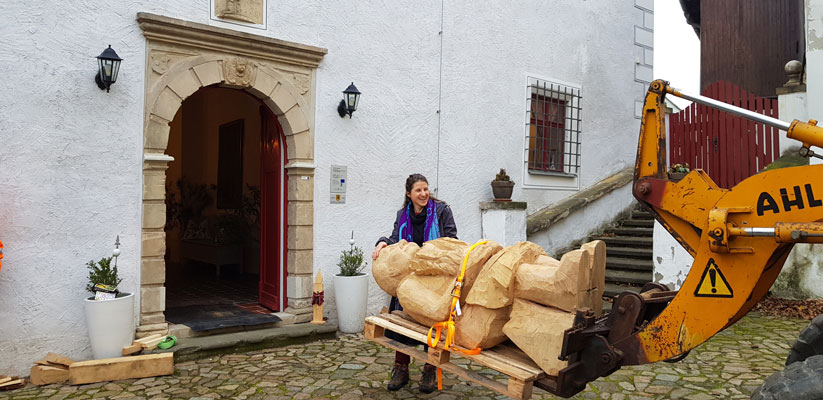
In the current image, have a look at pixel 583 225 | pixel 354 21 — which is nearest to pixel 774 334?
pixel 583 225

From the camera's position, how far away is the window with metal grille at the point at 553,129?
28.3ft

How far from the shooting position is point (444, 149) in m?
7.50

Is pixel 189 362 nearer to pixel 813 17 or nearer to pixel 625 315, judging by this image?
pixel 625 315

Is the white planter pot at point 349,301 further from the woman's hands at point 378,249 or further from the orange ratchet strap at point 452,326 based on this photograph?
the orange ratchet strap at point 452,326

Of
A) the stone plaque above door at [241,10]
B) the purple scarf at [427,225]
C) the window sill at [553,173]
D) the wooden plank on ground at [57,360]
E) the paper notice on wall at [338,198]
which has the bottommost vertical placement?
the wooden plank on ground at [57,360]

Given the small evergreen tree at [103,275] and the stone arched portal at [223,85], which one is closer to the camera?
the small evergreen tree at [103,275]

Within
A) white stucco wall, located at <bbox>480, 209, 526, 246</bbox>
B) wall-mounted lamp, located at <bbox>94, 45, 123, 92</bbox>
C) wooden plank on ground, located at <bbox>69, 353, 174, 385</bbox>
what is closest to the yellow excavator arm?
wooden plank on ground, located at <bbox>69, 353, 174, 385</bbox>

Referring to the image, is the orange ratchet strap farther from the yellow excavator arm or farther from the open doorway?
the open doorway

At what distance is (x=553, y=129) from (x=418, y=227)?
5046mm

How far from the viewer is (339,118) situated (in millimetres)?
6539

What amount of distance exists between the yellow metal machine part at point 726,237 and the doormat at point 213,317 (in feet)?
13.1

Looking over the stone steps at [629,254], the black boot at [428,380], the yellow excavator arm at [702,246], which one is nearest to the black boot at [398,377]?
the black boot at [428,380]

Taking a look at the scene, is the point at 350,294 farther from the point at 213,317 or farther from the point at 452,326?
the point at 452,326

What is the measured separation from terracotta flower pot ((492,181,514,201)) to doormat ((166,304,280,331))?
3.33 meters
